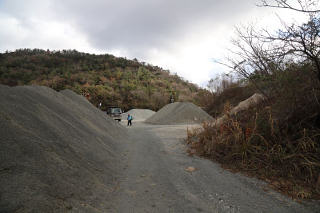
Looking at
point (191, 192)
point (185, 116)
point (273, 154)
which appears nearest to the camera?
point (191, 192)

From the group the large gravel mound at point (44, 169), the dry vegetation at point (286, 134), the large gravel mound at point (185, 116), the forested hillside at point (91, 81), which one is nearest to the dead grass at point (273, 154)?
the dry vegetation at point (286, 134)

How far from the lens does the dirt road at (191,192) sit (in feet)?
8.47

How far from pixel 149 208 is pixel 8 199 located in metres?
1.72

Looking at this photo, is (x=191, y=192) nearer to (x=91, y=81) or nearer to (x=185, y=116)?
(x=185, y=116)

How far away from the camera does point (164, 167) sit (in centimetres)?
448

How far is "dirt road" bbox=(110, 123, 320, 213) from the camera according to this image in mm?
2582

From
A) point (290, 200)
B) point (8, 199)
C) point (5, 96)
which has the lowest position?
point (290, 200)

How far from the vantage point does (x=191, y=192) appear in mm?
3084

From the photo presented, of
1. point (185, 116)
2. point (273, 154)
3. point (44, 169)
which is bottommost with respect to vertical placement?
point (273, 154)

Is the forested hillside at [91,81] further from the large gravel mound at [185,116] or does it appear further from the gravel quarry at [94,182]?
the gravel quarry at [94,182]

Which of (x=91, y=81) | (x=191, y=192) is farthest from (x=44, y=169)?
(x=91, y=81)

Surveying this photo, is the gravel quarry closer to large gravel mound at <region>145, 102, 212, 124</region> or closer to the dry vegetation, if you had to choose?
the dry vegetation

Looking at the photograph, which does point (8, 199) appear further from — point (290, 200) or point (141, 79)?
point (141, 79)

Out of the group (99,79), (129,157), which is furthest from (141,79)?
(129,157)
